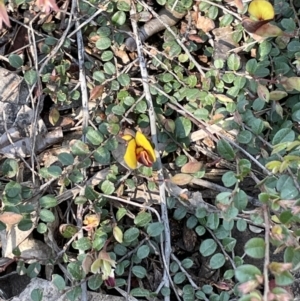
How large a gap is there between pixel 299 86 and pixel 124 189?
0.70 metres

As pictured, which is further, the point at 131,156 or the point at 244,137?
the point at 244,137

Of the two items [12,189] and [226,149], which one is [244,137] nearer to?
[226,149]

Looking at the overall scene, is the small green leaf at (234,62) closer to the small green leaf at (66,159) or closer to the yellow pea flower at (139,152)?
the yellow pea flower at (139,152)

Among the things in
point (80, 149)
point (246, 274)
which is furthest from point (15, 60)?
point (246, 274)

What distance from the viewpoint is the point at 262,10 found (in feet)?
5.96

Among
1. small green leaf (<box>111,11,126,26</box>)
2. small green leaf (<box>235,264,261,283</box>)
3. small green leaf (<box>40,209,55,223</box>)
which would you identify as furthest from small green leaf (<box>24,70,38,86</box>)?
small green leaf (<box>235,264,261,283</box>)

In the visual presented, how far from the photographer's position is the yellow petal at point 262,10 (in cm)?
181

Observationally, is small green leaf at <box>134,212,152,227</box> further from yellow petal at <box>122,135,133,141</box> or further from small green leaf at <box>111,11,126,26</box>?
small green leaf at <box>111,11,126,26</box>

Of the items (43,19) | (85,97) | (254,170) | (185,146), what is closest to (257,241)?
(254,170)

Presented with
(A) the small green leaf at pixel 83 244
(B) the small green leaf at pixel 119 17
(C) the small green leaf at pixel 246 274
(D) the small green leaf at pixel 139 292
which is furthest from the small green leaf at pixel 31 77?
(C) the small green leaf at pixel 246 274

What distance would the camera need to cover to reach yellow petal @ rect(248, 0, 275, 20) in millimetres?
1809

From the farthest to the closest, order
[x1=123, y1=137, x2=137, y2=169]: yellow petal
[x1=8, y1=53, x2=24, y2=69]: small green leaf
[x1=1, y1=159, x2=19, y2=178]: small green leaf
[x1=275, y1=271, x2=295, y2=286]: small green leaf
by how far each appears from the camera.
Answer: [x1=8, y1=53, x2=24, y2=69]: small green leaf < [x1=1, y1=159, x2=19, y2=178]: small green leaf < [x1=123, y1=137, x2=137, y2=169]: yellow petal < [x1=275, y1=271, x2=295, y2=286]: small green leaf

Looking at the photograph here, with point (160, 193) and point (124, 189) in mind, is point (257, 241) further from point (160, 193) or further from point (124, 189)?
point (124, 189)

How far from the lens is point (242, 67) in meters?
2.19
